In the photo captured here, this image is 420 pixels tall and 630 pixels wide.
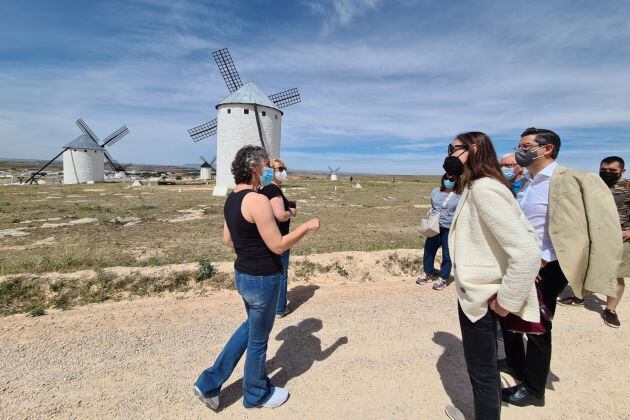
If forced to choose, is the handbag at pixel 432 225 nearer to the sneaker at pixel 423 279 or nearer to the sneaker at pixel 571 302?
the sneaker at pixel 423 279

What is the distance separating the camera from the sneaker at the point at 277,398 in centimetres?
278

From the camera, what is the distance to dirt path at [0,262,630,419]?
109 inches

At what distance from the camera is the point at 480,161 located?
2.10 metres

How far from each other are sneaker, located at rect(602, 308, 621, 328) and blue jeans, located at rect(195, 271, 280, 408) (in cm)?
449

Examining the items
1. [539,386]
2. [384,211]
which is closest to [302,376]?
[539,386]

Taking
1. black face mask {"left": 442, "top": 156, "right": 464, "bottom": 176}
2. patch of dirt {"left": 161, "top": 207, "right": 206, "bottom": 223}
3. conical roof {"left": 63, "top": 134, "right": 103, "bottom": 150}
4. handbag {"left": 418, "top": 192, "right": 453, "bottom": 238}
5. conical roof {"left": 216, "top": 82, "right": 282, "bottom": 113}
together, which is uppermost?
conical roof {"left": 216, "top": 82, "right": 282, "bottom": 113}

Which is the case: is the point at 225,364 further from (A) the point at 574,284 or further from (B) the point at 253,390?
(A) the point at 574,284

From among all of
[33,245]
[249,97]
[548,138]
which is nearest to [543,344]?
[548,138]

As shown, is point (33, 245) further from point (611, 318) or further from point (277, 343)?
point (611, 318)

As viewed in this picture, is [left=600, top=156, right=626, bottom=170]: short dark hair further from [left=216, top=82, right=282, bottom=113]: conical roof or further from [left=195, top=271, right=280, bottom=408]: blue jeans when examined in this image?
[left=216, top=82, right=282, bottom=113]: conical roof

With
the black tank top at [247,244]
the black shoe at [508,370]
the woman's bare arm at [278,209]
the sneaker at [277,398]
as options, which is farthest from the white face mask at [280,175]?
the black shoe at [508,370]

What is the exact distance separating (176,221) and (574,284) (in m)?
12.0

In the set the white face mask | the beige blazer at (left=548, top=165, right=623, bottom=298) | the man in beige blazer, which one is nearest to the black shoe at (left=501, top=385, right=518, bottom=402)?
the man in beige blazer

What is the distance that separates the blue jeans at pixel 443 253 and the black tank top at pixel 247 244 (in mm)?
3934
